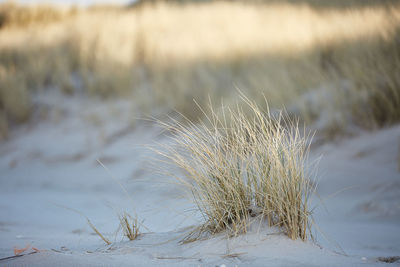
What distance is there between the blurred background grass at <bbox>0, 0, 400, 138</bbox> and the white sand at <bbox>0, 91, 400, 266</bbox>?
429 millimetres

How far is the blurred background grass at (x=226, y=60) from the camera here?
4203 millimetres

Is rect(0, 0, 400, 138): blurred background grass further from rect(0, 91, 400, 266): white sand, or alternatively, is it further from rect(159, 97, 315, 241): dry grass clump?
rect(159, 97, 315, 241): dry grass clump

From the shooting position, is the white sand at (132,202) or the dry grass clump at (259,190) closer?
the white sand at (132,202)

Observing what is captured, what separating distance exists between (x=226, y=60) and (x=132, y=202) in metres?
3.65

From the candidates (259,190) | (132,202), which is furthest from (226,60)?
(259,190)

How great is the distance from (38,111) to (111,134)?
1.95 m

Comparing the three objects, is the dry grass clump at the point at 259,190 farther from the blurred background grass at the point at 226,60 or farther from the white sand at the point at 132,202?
the blurred background grass at the point at 226,60

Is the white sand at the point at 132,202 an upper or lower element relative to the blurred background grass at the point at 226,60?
lower

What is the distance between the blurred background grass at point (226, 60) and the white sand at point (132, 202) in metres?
0.43

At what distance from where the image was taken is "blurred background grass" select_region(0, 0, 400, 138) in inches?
165

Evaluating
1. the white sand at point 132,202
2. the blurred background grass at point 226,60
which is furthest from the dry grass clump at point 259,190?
the blurred background grass at point 226,60

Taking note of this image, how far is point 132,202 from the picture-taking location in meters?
3.36

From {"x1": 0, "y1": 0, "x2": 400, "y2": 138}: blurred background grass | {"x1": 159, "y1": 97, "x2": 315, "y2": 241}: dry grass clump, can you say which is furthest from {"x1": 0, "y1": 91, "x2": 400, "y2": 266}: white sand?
{"x1": 0, "y1": 0, "x2": 400, "y2": 138}: blurred background grass

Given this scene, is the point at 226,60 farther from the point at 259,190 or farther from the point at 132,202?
the point at 259,190
